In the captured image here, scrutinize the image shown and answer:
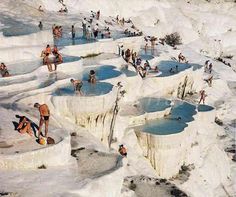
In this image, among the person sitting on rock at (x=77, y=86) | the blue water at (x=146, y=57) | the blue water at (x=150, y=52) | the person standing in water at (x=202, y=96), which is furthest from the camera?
the blue water at (x=150, y=52)

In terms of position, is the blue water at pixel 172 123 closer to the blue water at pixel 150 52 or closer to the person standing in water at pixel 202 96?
the person standing in water at pixel 202 96

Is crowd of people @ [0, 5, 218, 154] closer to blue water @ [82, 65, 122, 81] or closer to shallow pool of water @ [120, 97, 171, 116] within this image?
blue water @ [82, 65, 122, 81]

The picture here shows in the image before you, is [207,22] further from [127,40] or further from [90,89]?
[90,89]

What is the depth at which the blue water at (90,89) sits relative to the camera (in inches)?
639

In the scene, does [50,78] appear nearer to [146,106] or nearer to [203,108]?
[146,106]

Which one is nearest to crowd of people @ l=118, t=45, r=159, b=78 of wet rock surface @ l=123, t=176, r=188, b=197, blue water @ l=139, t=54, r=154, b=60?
blue water @ l=139, t=54, r=154, b=60

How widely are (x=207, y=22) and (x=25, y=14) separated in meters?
18.9

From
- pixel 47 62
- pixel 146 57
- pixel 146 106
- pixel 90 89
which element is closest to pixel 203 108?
pixel 146 106

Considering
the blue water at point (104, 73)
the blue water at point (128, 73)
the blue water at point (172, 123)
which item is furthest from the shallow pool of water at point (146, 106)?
the blue water at point (104, 73)

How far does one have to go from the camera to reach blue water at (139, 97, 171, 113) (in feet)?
66.5

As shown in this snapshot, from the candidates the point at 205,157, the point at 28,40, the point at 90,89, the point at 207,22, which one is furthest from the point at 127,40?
the point at 207,22

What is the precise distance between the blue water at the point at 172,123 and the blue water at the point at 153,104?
0.47 meters

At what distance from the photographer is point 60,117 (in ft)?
52.3

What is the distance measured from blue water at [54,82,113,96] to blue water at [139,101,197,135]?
250cm
